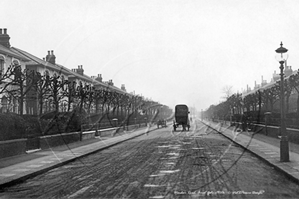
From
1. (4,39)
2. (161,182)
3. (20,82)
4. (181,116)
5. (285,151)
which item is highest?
(4,39)

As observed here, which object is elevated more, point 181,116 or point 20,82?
point 20,82

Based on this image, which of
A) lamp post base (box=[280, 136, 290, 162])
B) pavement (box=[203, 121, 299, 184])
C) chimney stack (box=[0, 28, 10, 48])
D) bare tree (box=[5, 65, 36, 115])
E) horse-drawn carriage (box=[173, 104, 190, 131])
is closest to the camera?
pavement (box=[203, 121, 299, 184])

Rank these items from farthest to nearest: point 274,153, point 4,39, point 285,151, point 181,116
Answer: point 181,116 < point 4,39 < point 274,153 < point 285,151

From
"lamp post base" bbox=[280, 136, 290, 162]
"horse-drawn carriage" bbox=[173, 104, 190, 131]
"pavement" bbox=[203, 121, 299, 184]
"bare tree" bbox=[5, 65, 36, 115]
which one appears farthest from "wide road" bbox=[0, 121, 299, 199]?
"horse-drawn carriage" bbox=[173, 104, 190, 131]

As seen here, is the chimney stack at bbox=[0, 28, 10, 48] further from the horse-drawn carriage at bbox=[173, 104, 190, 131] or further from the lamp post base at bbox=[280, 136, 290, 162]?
the lamp post base at bbox=[280, 136, 290, 162]

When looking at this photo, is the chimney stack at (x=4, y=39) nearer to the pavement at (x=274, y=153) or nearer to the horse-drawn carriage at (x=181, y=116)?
the horse-drawn carriage at (x=181, y=116)

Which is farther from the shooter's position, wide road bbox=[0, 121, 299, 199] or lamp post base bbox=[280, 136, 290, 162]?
lamp post base bbox=[280, 136, 290, 162]

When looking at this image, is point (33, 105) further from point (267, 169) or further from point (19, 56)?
point (267, 169)

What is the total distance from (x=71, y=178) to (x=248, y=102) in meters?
36.1

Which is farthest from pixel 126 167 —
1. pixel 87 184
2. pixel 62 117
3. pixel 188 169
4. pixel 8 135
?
pixel 62 117

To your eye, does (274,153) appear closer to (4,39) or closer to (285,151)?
(285,151)

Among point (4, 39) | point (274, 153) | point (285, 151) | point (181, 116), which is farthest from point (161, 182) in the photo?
point (181, 116)

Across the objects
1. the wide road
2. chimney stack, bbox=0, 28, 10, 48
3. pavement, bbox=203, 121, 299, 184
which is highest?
chimney stack, bbox=0, 28, 10, 48

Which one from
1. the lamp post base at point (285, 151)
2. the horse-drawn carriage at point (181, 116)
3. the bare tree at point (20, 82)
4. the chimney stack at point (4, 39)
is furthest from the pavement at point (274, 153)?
the chimney stack at point (4, 39)
